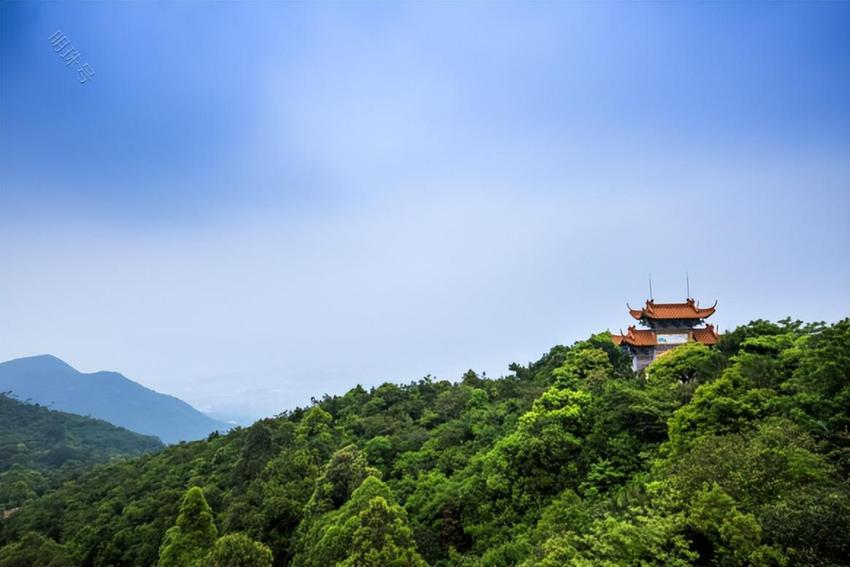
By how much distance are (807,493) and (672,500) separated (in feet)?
9.50

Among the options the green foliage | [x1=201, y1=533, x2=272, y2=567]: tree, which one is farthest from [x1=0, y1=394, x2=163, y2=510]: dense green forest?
[x1=201, y1=533, x2=272, y2=567]: tree

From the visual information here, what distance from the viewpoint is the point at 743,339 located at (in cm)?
2495

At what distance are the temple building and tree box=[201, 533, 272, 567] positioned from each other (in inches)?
911

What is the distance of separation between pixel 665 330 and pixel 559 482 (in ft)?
49.8

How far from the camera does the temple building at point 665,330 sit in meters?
30.1

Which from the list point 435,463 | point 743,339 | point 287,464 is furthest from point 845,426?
point 287,464

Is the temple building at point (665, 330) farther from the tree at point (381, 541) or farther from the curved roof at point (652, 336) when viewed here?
the tree at point (381, 541)

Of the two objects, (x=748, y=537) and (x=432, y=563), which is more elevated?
(x=748, y=537)

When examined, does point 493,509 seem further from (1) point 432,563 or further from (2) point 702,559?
(2) point 702,559

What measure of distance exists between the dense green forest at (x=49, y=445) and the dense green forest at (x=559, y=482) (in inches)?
1281

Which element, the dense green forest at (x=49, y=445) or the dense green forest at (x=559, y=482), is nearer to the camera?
the dense green forest at (x=559, y=482)

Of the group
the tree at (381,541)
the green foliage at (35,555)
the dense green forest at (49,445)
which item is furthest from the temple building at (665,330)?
the dense green forest at (49,445)

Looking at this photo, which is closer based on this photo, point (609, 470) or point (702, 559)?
point (702, 559)

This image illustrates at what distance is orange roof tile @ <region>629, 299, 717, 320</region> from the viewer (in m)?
30.0
